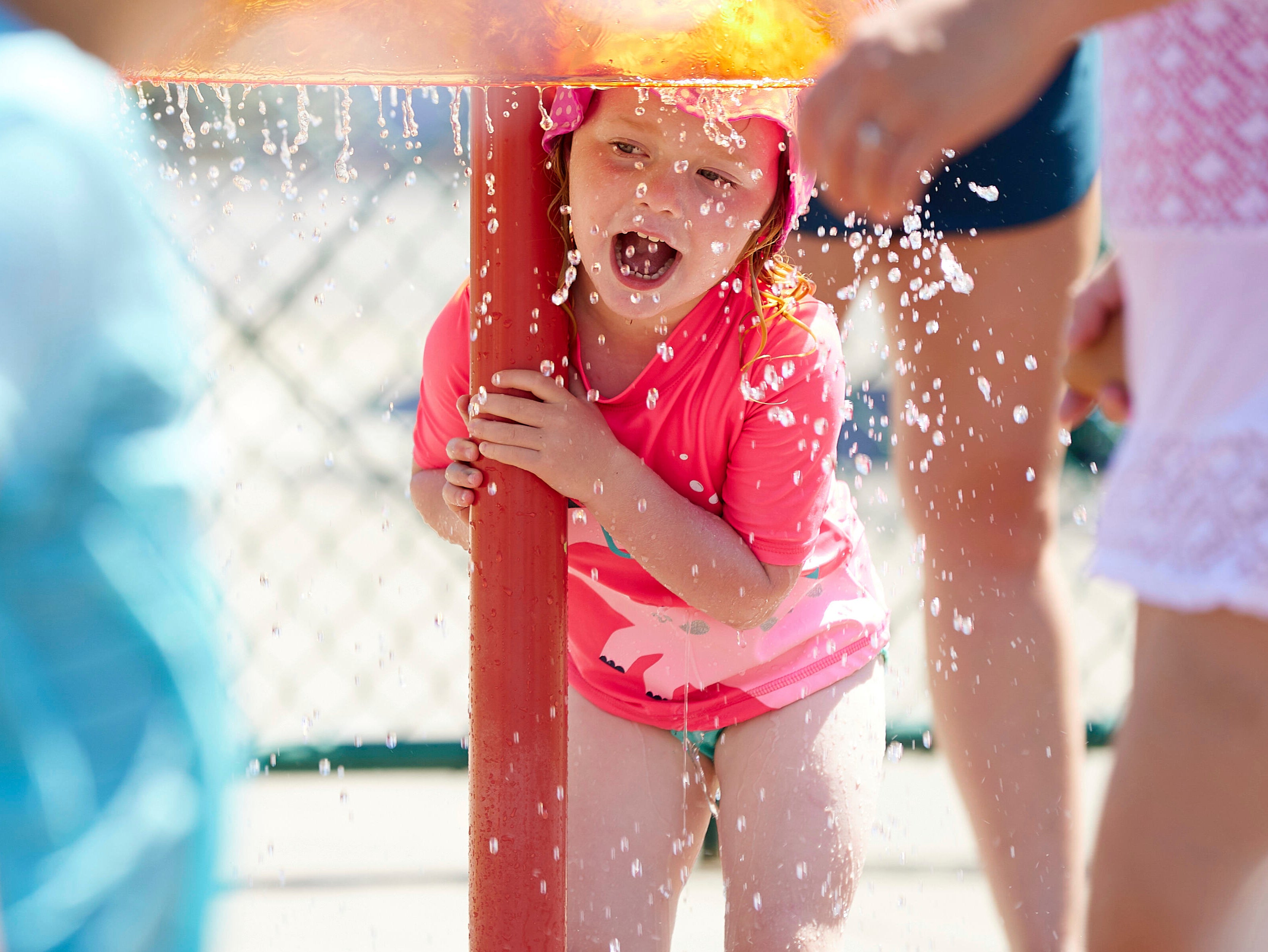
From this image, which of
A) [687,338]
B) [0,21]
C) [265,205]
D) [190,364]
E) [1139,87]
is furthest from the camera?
[265,205]

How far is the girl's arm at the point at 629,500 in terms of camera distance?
1.45 meters

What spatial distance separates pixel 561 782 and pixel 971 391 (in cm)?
89

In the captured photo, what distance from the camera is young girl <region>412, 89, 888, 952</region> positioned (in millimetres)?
1588

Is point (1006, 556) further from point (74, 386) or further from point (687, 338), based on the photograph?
point (74, 386)

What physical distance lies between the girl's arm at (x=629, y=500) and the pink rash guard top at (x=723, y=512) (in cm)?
2

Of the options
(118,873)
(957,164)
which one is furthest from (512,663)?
(957,164)

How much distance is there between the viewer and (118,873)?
4.20 ft

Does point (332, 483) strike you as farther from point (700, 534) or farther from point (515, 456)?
point (515, 456)

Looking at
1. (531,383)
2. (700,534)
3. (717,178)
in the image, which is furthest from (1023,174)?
(531,383)

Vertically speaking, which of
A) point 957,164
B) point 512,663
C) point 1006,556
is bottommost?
point 512,663

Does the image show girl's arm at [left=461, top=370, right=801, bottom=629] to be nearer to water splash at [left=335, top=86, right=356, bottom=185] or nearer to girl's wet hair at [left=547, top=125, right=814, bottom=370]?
girl's wet hair at [left=547, top=125, right=814, bottom=370]

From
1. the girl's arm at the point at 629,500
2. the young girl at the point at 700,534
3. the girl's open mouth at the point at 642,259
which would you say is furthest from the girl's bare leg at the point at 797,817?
the girl's open mouth at the point at 642,259

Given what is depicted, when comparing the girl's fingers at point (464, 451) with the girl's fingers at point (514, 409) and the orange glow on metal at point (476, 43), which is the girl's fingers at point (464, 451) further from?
the orange glow on metal at point (476, 43)

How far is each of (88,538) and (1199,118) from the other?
0.95 m
